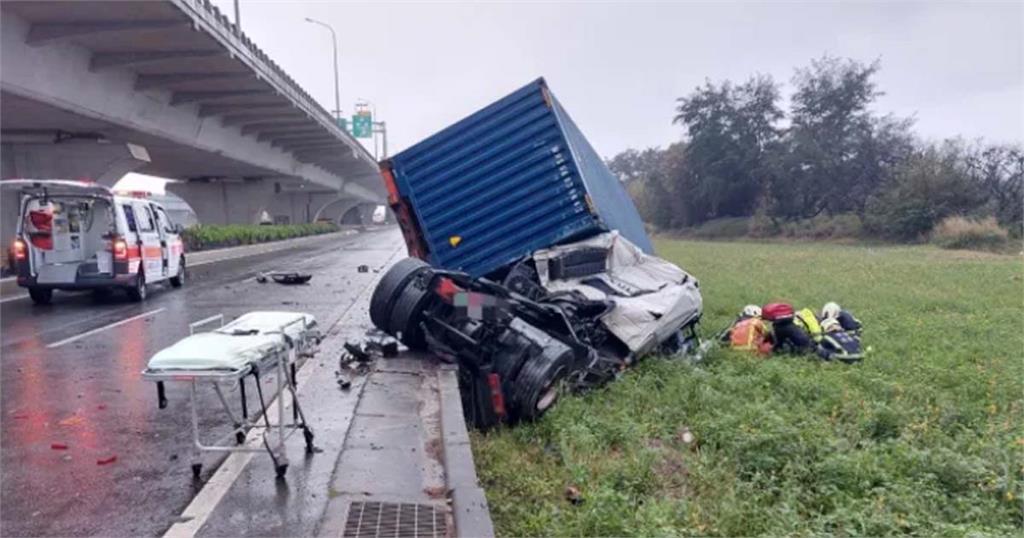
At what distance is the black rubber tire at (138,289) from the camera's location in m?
13.3

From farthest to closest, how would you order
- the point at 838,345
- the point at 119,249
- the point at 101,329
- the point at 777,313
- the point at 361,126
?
the point at 361,126 → the point at 119,249 → the point at 101,329 → the point at 777,313 → the point at 838,345

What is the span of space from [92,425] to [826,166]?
46.5 m

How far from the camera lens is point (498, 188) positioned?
9.65m

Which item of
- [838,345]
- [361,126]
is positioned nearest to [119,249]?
[838,345]

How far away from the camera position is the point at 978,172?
39.7 metres

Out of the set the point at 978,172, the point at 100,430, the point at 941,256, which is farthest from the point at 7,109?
the point at 978,172

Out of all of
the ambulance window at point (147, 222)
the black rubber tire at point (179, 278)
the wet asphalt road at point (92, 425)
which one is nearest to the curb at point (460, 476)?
the wet asphalt road at point (92, 425)

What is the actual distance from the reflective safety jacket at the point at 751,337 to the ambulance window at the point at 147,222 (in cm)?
1079

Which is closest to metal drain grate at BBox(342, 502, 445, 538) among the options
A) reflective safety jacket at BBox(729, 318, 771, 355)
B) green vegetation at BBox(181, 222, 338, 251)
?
reflective safety jacket at BBox(729, 318, 771, 355)

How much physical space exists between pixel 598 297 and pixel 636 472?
3093 mm

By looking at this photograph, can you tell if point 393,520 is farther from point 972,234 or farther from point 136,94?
point 972,234

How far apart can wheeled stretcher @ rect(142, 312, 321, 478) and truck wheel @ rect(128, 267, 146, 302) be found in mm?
9273

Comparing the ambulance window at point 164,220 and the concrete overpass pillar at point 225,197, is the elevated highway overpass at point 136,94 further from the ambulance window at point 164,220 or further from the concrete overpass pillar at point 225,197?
the concrete overpass pillar at point 225,197

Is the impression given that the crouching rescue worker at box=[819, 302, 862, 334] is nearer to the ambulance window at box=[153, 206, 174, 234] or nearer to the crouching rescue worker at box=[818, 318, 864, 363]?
the crouching rescue worker at box=[818, 318, 864, 363]
